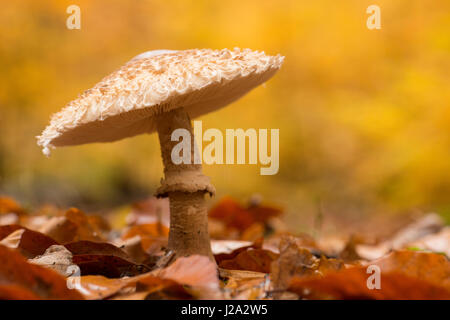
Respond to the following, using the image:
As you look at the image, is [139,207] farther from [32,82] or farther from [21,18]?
[21,18]

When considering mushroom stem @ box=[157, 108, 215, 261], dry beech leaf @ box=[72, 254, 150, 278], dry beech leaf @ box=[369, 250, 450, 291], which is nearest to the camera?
dry beech leaf @ box=[369, 250, 450, 291]

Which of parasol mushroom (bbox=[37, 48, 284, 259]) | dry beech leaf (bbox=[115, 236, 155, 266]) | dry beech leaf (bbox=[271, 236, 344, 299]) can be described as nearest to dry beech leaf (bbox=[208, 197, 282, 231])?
dry beech leaf (bbox=[115, 236, 155, 266])

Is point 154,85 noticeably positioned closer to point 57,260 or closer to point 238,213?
point 57,260

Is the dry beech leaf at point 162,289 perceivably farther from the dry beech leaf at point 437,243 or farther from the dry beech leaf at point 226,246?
the dry beech leaf at point 437,243

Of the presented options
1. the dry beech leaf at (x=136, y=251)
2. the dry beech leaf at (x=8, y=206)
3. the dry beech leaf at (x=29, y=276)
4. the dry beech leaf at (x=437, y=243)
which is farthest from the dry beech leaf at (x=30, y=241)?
the dry beech leaf at (x=437, y=243)

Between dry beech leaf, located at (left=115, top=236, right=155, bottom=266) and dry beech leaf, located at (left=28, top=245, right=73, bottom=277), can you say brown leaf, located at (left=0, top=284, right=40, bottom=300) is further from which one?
dry beech leaf, located at (left=115, top=236, right=155, bottom=266)

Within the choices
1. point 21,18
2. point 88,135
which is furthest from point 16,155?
point 88,135
